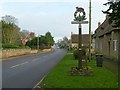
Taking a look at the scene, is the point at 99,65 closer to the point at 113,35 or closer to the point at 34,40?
the point at 113,35

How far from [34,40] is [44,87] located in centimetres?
10591

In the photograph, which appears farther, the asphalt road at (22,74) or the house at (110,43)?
the house at (110,43)

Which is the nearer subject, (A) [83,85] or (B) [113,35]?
(A) [83,85]

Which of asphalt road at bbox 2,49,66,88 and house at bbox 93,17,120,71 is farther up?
house at bbox 93,17,120,71

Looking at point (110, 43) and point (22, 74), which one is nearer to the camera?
point (22, 74)

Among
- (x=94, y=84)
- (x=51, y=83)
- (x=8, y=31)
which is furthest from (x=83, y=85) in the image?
(x=8, y=31)

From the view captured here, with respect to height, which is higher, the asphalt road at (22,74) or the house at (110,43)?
the house at (110,43)

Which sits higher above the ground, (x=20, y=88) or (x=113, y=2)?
(x=113, y=2)

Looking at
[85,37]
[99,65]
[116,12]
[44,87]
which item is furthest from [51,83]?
[85,37]

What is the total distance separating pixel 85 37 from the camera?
155000 mm

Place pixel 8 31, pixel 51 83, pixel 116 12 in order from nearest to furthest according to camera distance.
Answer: pixel 116 12 < pixel 51 83 < pixel 8 31

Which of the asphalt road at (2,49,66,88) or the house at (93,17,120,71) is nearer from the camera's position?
the asphalt road at (2,49,66,88)

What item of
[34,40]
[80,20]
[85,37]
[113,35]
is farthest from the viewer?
[85,37]

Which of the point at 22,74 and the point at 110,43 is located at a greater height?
the point at 110,43
